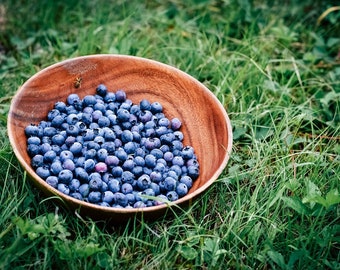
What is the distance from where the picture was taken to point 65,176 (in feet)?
6.61

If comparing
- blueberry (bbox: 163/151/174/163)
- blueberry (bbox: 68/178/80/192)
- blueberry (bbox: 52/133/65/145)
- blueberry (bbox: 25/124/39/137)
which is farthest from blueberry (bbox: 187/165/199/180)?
blueberry (bbox: 25/124/39/137)

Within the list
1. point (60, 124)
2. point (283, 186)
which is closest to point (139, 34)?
point (60, 124)

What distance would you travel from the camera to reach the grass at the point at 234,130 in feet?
6.46

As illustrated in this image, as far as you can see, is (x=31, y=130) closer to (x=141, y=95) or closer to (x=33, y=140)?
(x=33, y=140)

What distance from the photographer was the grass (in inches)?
77.5

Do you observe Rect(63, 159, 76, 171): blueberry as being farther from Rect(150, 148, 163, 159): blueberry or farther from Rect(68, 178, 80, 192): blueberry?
Rect(150, 148, 163, 159): blueberry

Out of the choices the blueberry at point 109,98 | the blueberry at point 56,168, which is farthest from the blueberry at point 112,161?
the blueberry at point 109,98

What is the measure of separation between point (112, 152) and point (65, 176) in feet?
0.87

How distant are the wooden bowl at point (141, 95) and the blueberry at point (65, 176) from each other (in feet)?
0.60

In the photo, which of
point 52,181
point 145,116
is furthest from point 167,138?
point 52,181

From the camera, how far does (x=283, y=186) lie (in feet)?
7.13

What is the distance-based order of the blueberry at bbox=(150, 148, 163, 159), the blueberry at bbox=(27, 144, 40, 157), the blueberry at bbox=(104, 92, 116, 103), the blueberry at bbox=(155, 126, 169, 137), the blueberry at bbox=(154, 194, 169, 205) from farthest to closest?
1. the blueberry at bbox=(104, 92, 116, 103)
2. the blueberry at bbox=(155, 126, 169, 137)
3. the blueberry at bbox=(150, 148, 163, 159)
4. the blueberry at bbox=(27, 144, 40, 157)
5. the blueberry at bbox=(154, 194, 169, 205)

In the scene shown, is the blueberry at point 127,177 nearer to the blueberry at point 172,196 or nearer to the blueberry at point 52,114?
the blueberry at point 172,196

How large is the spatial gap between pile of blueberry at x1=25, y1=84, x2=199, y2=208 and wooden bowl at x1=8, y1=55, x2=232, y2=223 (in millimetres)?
49
